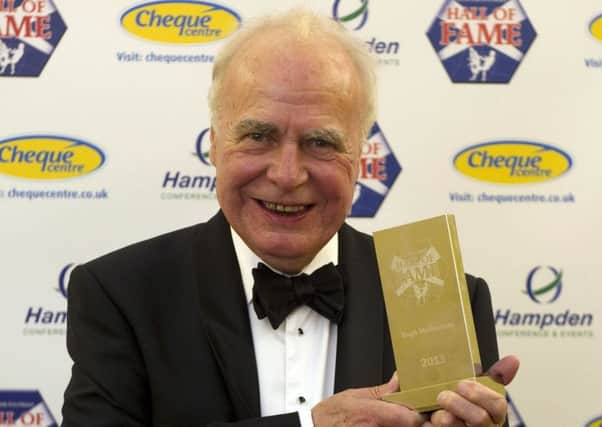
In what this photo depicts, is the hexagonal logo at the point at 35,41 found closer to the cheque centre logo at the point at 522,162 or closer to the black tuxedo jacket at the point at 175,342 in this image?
the black tuxedo jacket at the point at 175,342

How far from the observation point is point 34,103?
266cm

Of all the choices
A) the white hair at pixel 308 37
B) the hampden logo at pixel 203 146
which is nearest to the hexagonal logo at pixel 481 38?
the hampden logo at pixel 203 146

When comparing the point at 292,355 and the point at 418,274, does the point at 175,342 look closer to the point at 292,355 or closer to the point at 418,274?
the point at 292,355

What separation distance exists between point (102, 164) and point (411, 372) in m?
1.60

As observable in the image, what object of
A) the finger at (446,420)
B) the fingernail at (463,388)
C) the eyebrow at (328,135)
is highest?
the eyebrow at (328,135)

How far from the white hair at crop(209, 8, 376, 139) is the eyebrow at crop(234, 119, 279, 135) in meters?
0.16

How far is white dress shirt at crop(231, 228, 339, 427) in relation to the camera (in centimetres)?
176

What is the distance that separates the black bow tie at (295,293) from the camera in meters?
1.79

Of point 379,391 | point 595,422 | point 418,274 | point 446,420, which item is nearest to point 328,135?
point 418,274

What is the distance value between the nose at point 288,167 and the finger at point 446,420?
23.1 inches

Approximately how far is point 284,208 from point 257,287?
19 centimetres

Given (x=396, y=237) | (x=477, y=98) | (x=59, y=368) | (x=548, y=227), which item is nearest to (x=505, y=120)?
(x=477, y=98)

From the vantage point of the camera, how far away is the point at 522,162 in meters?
2.77

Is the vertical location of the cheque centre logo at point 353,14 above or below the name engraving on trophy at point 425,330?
above
